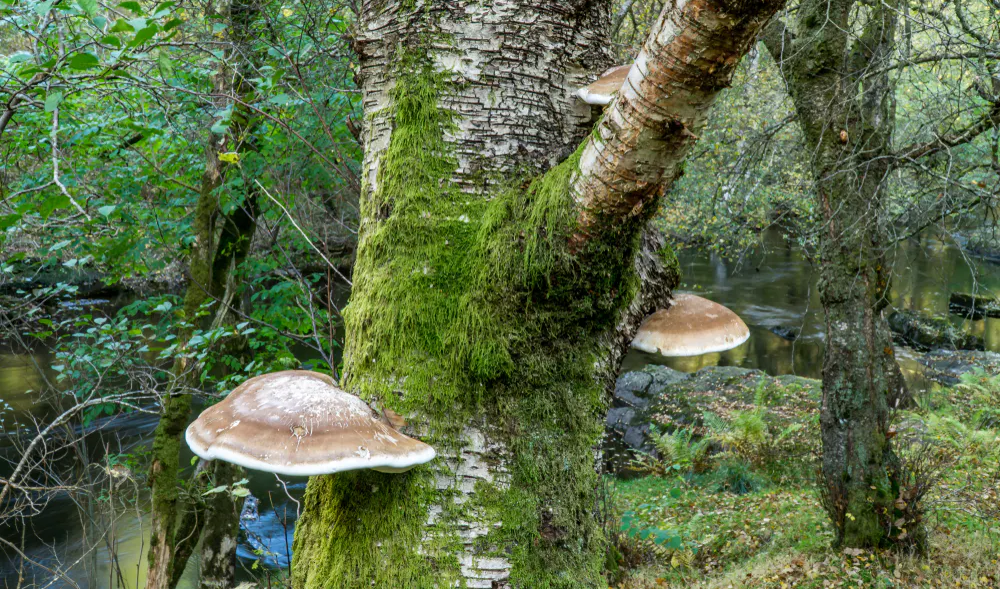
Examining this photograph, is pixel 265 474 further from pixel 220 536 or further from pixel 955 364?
pixel 955 364

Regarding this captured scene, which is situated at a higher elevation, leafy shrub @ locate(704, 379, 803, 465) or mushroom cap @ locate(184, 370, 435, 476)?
mushroom cap @ locate(184, 370, 435, 476)

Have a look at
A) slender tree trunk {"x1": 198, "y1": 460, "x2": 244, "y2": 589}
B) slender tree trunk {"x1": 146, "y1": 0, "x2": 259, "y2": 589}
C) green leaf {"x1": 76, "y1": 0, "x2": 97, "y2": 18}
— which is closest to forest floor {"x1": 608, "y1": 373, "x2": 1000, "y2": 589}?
slender tree trunk {"x1": 198, "y1": 460, "x2": 244, "y2": 589}

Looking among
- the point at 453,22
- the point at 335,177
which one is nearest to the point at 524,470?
the point at 453,22

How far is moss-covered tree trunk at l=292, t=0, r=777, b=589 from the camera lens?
150 centimetres

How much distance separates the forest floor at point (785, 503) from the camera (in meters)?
5.56

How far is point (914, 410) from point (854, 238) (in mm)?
6548

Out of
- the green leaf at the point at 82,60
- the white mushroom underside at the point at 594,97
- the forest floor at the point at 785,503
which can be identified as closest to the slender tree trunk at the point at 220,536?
the forest floor at the point at 785,503

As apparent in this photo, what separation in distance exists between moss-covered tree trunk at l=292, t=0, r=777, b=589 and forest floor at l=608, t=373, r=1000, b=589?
448 centimetres

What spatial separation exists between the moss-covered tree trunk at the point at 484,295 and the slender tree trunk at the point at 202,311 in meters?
4.18

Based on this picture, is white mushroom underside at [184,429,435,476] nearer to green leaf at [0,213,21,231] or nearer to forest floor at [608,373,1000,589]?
green leaf at [0,213,21,231]

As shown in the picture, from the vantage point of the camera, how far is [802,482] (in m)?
8.90

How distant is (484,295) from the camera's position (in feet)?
5.34

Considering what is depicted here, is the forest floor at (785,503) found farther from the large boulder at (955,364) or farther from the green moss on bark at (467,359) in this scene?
the green moss on bark at (467,359)

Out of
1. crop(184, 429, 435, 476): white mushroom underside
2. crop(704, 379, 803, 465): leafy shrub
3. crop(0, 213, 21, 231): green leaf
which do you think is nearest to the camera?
crop(184, 429, 435, 476): white mushroom underside
